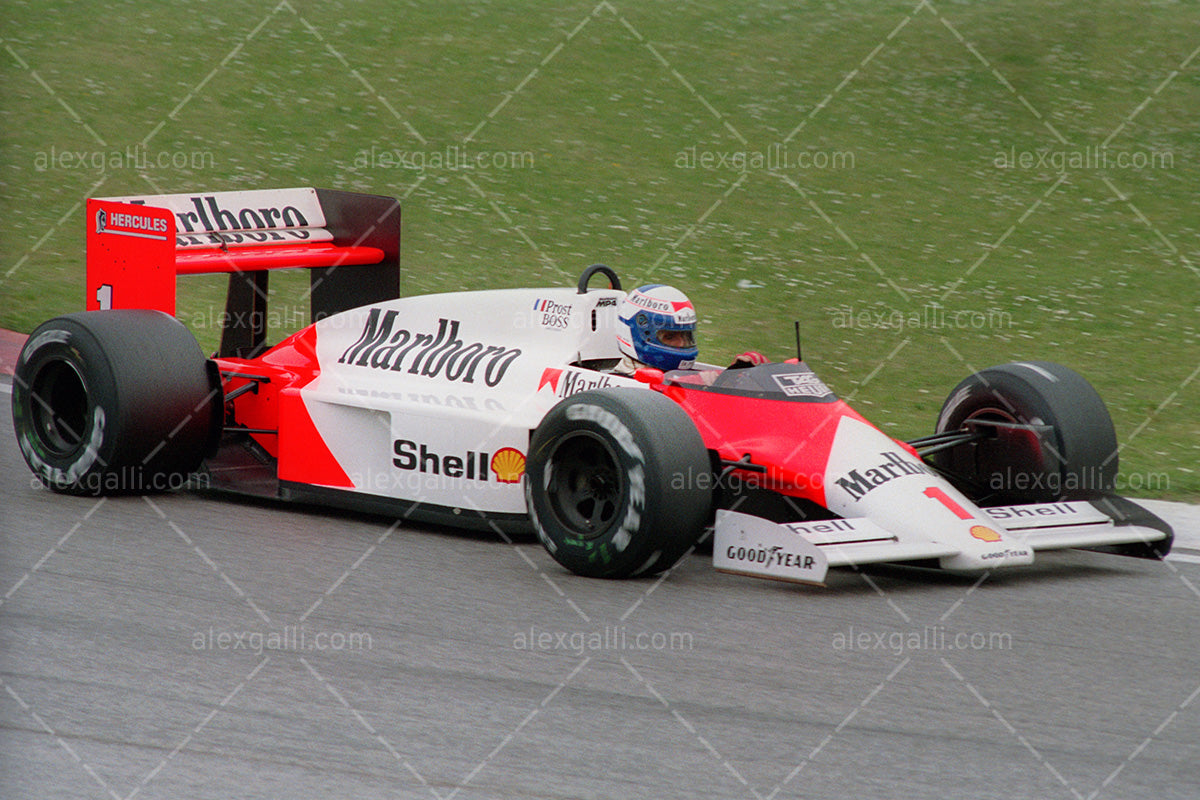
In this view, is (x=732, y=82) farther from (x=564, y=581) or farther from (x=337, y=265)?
(x=564, y=581)

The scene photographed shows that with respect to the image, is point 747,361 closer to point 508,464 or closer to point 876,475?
point 876,475

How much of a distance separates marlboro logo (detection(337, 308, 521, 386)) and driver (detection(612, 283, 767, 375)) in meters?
0.50

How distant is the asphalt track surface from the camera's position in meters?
4.30

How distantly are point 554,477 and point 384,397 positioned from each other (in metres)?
1.17

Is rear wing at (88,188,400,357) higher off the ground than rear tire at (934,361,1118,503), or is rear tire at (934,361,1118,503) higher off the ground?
rear wing at (88,188,400,357)

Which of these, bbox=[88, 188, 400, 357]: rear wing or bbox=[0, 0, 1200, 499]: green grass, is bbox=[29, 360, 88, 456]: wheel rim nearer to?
bbox=[88, 188, 400, 357]: rear wing

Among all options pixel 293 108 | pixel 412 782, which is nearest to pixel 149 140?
pixel 293 108

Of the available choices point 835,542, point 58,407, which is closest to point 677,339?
point 835,542

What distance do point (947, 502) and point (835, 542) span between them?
0.56 meters

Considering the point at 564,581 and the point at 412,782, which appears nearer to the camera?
the point at 412,782

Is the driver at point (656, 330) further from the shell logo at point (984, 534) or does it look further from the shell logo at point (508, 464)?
the shell logo at point (984, 534)

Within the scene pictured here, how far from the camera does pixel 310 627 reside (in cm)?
558

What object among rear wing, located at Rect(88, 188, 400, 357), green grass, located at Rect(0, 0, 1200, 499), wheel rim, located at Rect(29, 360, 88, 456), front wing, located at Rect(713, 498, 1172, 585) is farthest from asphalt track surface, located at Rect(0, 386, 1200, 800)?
green grass, located at Rect(0, 0, 1200, 499)

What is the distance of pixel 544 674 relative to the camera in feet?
16.9
